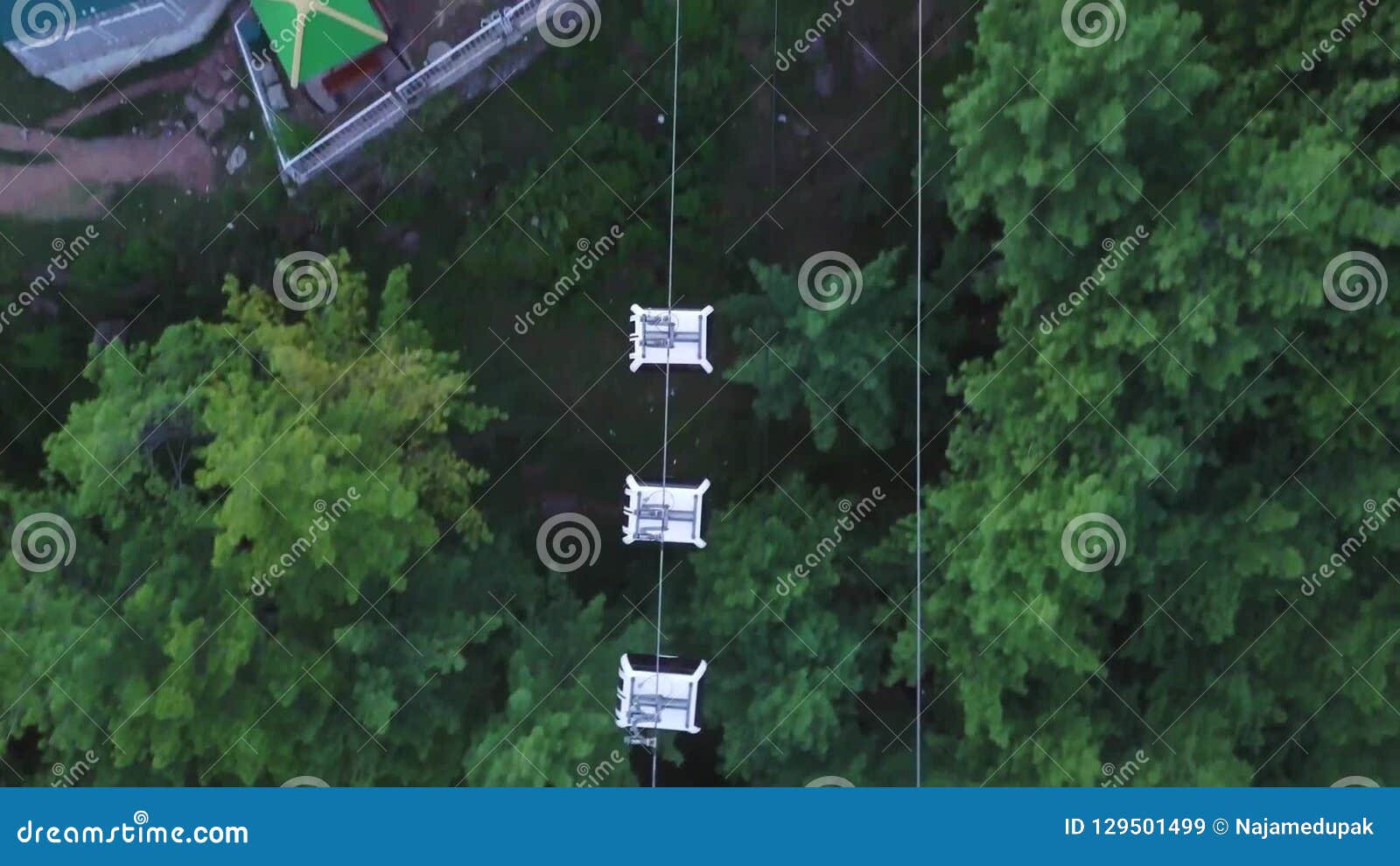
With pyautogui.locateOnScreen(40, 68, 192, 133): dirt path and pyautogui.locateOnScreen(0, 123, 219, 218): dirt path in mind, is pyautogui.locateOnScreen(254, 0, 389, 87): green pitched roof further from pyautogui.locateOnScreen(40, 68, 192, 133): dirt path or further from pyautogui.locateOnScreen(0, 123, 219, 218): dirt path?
pyautogui.locateOnScreen(0, 123, 219, 218): dirt path

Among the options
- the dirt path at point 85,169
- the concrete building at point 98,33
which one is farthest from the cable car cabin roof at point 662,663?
the concrete building at point 98,33

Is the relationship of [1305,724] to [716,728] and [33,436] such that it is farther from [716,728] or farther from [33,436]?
[33,436]

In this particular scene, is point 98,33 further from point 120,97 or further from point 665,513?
point 665,513

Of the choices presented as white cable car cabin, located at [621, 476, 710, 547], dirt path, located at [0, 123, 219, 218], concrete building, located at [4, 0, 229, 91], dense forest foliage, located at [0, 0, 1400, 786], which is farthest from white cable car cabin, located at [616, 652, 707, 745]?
concrete building, located at [4, 0, 229, 91]

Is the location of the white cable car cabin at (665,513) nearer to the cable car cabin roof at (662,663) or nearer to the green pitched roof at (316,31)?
the cable car cabin roof at (662,663)

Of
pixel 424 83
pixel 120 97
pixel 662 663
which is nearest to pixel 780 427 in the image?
pixel 662 663
